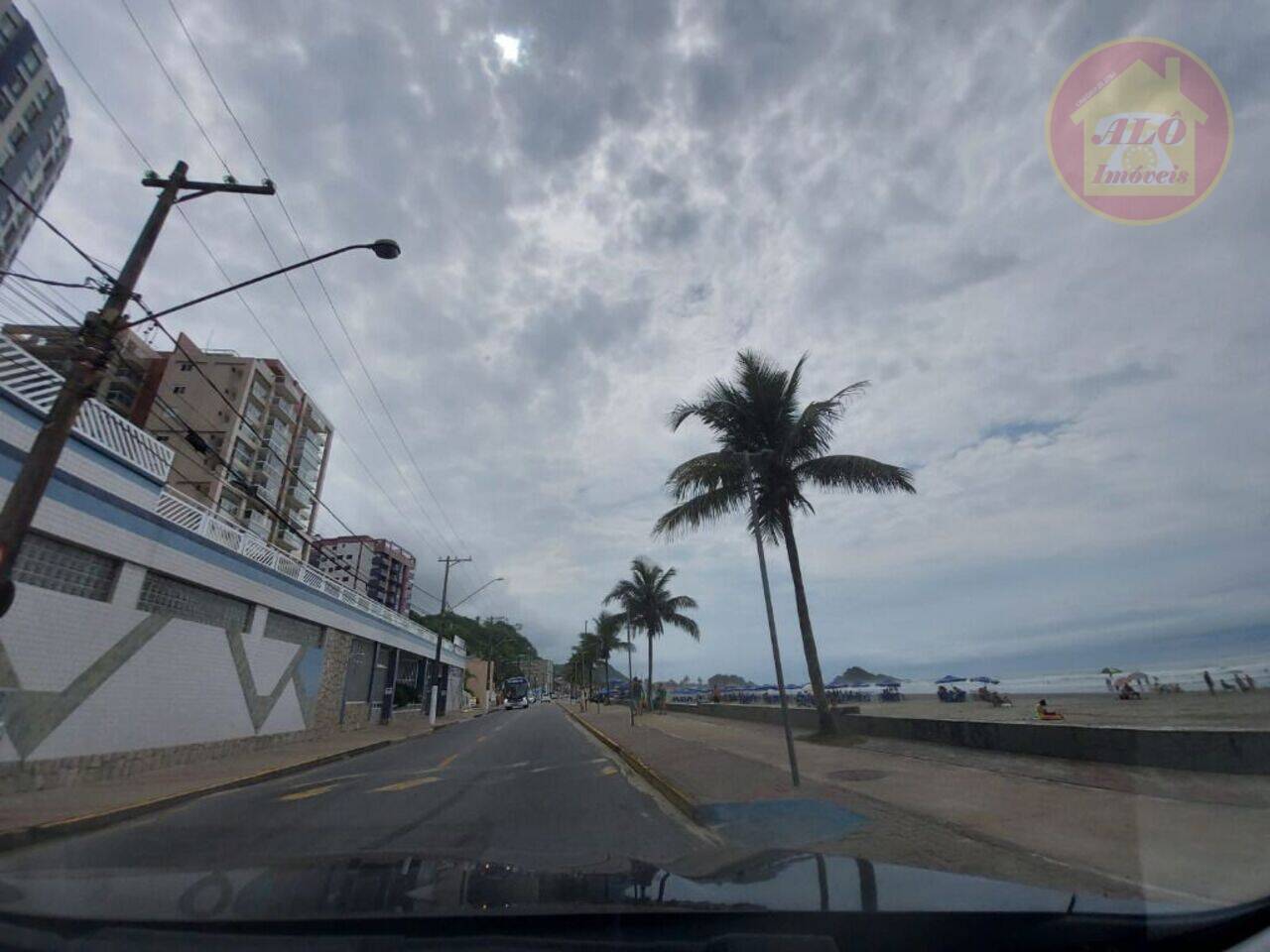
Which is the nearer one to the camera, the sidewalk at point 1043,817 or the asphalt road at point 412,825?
the sidewalk at point 1043,817

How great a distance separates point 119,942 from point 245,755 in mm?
17815

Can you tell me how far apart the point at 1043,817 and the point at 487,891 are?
19.4ft

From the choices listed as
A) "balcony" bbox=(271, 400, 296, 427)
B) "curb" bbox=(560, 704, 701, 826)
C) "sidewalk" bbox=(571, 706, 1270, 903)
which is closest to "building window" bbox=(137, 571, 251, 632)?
"curb" bbox=(560, 704, 701, 826)

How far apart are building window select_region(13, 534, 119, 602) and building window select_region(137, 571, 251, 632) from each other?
3.42ft

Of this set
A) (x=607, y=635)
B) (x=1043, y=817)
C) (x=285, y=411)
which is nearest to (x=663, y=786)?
(x=1043, y=817)

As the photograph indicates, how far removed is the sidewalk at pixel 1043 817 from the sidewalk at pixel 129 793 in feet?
25.2

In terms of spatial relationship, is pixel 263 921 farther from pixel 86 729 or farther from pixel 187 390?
pixel 187 390

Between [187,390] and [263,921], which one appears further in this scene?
[187,390]

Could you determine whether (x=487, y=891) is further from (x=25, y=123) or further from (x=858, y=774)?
(x=25, y=123)

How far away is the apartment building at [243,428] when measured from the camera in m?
47.0

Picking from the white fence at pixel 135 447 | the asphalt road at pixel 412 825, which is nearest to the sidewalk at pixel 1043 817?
the asphalt road at pixel 412 825

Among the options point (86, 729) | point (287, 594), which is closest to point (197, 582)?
point (86, 729)

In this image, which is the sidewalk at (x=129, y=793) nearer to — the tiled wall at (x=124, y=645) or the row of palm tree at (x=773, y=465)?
the tiled wall at (x=124, y=645)

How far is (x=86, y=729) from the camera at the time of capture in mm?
11078
